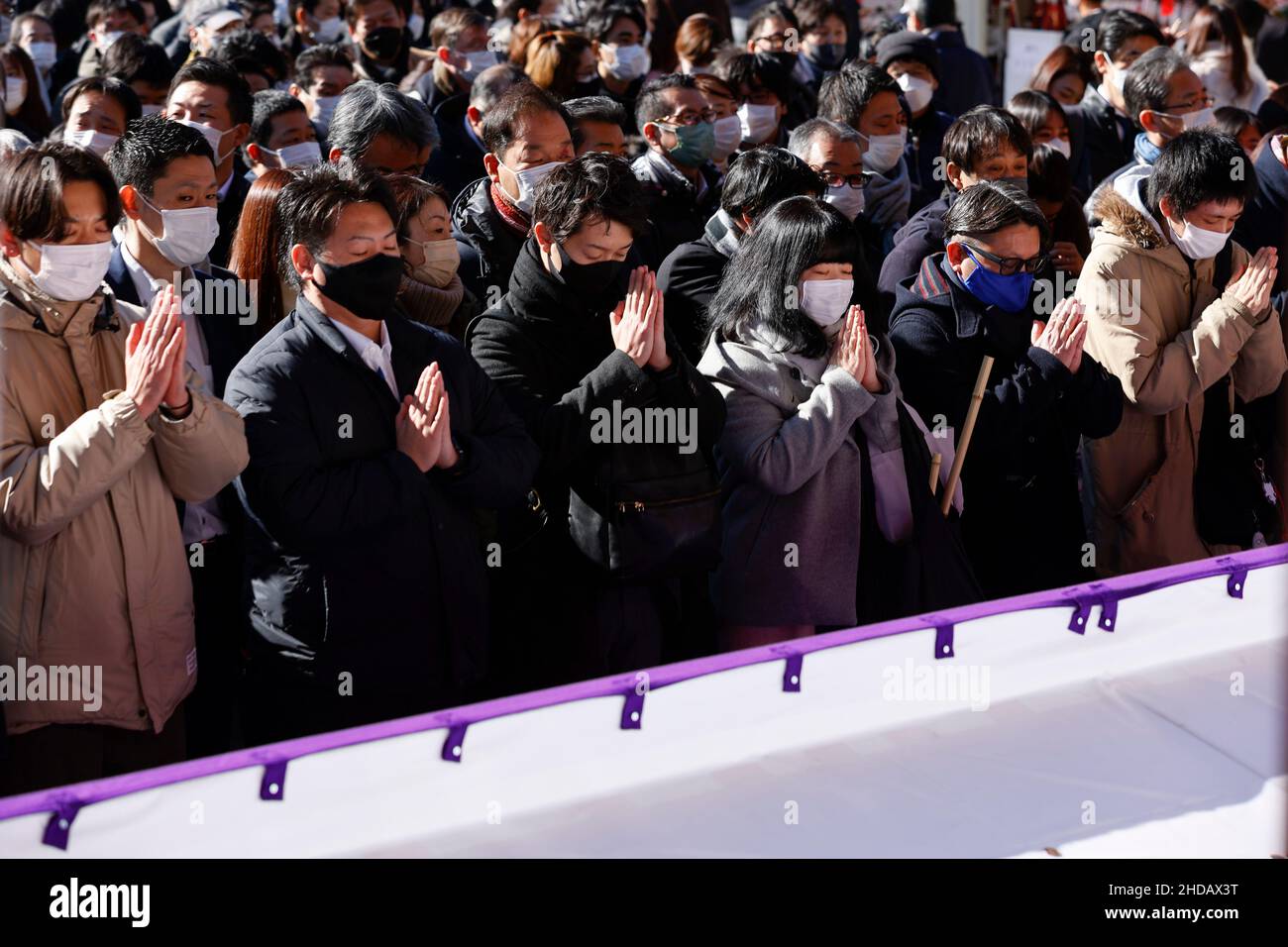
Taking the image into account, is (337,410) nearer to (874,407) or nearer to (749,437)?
(749,437)

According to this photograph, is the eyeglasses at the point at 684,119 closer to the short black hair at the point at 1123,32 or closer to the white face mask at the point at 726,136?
the white face mask at the point at 726,136

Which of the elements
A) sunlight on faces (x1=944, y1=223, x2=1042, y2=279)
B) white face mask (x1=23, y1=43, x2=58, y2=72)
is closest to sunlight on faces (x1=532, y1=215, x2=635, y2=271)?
sunlight on faces (x1=944, y1=223, x2=1042, y2=279)

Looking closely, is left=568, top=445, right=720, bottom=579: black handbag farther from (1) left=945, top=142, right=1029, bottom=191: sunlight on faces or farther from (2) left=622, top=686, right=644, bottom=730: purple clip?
(1) left=945, top=142, right=1029, bottom=191: sunlight on faces

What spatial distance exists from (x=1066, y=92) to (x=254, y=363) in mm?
5813

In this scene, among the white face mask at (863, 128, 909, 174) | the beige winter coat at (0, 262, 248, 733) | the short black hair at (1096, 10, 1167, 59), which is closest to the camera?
the beige winter coat at (0, 262, 248, 733)

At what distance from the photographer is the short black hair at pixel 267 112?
5477 millimetres

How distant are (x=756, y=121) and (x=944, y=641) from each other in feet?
14.2

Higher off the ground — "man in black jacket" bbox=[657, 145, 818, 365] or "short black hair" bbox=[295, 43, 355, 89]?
"short black hair" bbox=[295, 43, 355, 89]

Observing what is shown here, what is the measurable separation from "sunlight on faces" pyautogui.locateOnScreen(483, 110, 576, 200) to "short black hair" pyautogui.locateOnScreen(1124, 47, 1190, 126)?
293 cm

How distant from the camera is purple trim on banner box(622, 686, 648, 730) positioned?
2.58 m

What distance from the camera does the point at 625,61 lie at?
800 cm

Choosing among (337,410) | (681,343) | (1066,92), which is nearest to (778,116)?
(1066,92)

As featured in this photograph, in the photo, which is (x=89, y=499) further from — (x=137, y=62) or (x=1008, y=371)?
(x=137, y=62)

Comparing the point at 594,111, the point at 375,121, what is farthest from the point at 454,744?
the point at 594,111
